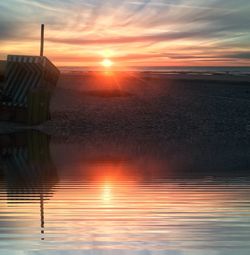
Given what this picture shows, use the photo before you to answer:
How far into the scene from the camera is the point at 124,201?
10914 millimetres

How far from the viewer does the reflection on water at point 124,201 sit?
7.75 metres

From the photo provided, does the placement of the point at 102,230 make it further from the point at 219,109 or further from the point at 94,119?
the point at 219,109

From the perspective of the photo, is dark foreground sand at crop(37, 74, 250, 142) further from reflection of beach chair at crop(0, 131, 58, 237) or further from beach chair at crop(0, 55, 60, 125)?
reflection of beach chair at crop(0, 131, 58, 237)

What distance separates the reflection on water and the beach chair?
793 centimetres

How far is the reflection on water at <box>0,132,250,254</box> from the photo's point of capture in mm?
7754

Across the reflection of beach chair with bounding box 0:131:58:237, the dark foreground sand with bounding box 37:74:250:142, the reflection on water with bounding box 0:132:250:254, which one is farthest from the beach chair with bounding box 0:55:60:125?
the reflection on water with bounding box 0:132:250:254

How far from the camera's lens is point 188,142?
22703 millimetres

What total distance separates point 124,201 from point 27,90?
18.2 metres

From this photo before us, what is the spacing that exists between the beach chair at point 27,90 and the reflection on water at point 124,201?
7.93 m

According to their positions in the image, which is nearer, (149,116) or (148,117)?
(148,117)

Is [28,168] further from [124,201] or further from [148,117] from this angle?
[148,117]

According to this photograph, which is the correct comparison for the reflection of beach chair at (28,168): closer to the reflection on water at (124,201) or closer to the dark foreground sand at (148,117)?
the reflection on water at (124,201)

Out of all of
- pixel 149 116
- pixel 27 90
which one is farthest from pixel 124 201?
pixel 149 116

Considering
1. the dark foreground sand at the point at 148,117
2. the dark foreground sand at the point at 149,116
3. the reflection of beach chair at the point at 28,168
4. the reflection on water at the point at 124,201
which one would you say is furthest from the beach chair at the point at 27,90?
the reflection on water at the point at 124,201
